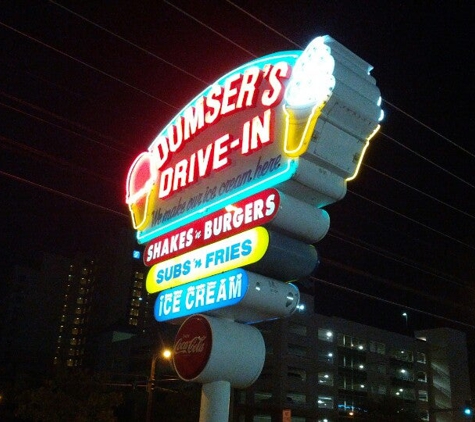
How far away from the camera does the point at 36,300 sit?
452 ft

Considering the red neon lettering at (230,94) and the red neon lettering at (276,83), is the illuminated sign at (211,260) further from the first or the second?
the red neon lettering at (230,94)

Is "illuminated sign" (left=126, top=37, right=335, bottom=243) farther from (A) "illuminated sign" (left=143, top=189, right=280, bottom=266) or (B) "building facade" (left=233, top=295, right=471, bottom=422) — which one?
(B) "building facade" (left=233, top=295, right=471, bottom=422)

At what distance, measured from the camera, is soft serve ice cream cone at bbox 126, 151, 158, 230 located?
1313 cm

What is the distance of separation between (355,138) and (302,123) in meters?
1.07

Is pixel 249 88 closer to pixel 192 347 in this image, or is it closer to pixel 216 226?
pixel 216 226

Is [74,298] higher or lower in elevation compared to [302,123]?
higher

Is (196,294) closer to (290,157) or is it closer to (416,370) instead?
(290,157)

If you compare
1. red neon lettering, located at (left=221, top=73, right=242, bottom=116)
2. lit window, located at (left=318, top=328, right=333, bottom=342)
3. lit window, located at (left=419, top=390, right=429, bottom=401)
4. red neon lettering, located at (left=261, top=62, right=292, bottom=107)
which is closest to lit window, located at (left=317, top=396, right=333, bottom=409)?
lit window, located at (left=318, top=328, right=333, bottom=342)

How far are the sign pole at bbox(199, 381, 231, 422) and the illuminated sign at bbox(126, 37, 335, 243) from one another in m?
3.33

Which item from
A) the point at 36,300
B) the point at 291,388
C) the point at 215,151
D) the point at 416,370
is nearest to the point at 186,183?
the point at 215,151

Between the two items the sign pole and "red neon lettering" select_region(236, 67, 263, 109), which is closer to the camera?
the sign pole

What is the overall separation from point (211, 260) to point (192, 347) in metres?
1.64

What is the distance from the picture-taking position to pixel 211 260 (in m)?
10.6

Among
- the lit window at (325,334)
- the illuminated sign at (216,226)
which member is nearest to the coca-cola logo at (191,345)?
the illuminated sign at (216,226)
